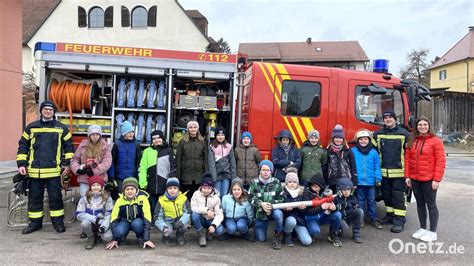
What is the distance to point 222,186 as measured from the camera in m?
5.83

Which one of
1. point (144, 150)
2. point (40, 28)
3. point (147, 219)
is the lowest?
point (147, 219)

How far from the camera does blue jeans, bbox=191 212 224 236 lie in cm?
515

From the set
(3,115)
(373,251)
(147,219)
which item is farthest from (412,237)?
(3,115)

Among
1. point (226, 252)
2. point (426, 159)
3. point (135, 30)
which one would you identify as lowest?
point (226, 252)

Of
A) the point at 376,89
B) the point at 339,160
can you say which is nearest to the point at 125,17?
the point at 376,89

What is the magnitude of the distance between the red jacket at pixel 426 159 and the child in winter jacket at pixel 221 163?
98.5 inches

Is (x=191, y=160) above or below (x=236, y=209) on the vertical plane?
above

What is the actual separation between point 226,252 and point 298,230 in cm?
103

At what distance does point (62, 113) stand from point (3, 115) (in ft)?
26.3

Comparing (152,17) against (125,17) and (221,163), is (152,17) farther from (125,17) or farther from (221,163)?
(221,163)

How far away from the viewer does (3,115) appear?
41.4 feet

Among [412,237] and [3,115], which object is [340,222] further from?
[3,115]

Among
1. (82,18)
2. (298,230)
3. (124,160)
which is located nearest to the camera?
(298,230)

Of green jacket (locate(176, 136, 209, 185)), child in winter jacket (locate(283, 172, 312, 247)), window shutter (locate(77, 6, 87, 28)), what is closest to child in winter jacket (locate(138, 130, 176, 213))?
green jacket (locate(176, 136, 209, 185))
